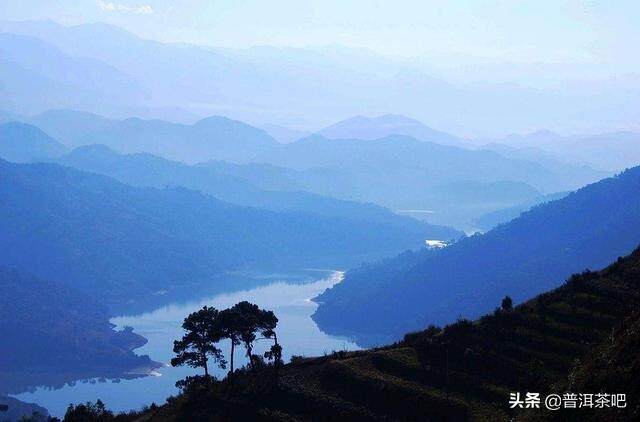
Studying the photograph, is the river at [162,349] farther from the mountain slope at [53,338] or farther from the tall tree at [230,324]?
the tall tree at [230,324]

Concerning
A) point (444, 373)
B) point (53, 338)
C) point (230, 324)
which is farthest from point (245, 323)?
point (53, 338)

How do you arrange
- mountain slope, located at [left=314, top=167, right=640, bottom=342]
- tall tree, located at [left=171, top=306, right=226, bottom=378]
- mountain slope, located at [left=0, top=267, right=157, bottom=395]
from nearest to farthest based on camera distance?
1. tall tree, located at [left=171, top=306, right=226, bottom=378]
2. mountain slope, located at [left=0, top=267, right=157, bottom=395]
3. mountain slope, located at [left=314, top=167, right=640, bottom=342]

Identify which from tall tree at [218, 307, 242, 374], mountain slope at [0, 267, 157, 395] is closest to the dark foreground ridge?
tall tree at [218, 307, 242, 374]

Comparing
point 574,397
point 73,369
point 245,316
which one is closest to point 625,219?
point 73,369

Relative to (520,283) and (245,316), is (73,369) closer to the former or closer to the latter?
(520,283)

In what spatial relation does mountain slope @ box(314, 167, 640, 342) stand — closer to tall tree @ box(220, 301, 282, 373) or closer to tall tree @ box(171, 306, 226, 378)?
tall tree @ box(220, 301, 282, 373)
